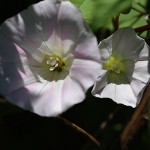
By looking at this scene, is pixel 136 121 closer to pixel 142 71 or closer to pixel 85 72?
pixel 142 71

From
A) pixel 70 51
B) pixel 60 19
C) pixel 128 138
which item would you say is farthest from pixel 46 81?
pixel 128 138

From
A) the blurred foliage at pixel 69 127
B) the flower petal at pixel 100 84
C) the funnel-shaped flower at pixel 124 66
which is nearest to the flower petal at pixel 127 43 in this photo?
the funnel-shaped flower at pixel 124 66

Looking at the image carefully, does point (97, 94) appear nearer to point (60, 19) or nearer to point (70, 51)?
point (70, 51)

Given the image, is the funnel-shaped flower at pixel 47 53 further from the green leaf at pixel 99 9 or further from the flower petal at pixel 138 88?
the flower petal at pixel 138 88

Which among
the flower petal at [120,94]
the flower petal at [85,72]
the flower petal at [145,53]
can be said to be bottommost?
the flower petal at [120,94]

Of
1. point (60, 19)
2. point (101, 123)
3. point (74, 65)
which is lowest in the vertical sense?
point (101, 123)
